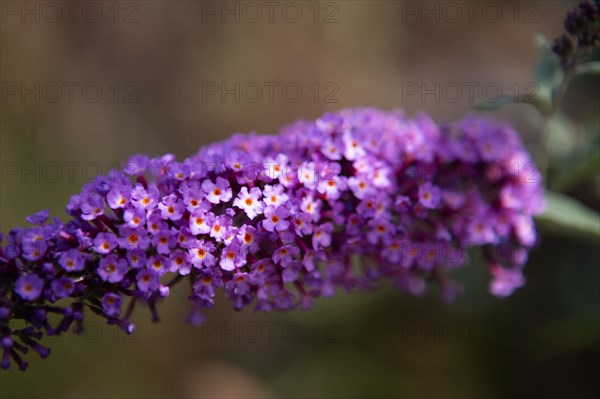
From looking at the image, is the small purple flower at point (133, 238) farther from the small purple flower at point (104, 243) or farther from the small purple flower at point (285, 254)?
the small purple flower at point (285, 254)

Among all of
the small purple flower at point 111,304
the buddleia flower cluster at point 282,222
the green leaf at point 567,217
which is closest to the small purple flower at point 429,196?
the buddleia flower cluster at point 282,222

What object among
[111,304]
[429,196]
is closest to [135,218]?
Result: [111,304]

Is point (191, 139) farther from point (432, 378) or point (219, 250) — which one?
point (219, 250)

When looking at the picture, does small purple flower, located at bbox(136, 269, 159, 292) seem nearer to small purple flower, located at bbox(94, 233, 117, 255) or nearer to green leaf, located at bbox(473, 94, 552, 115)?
small purple flower, located at bbox(94, 233, 117, 255)

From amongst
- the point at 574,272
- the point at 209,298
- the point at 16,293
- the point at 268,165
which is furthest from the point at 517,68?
the point at 16,293

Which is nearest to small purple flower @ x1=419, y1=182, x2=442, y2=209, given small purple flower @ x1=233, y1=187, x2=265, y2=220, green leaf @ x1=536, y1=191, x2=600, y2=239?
green leaf @ x1=536, y1=191, x2=600, y2=239

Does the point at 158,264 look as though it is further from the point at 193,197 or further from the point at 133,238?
the point at 193,197
